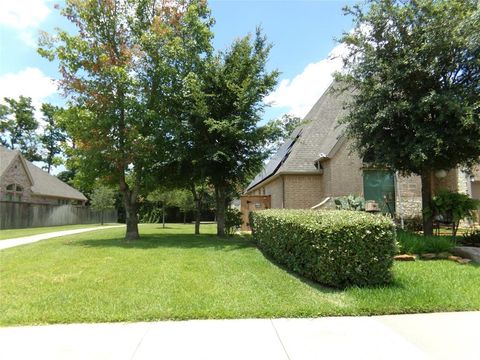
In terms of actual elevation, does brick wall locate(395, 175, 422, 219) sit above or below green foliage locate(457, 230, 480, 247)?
above

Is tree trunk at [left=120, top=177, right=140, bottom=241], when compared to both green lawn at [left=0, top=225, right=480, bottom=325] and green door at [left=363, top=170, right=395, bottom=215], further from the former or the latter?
green door at [left=363, top=170, right=395, bottom=215]

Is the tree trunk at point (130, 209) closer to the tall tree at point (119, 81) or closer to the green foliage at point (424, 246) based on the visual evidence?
the tall tree at point (119, 81)

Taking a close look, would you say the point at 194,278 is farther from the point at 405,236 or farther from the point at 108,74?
the point at 108,74

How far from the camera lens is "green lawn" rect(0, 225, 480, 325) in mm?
5590

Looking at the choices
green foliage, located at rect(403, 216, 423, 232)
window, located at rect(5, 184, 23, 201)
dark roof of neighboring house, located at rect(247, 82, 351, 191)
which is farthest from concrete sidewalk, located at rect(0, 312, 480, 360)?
window, located at rect(5, 184, 23, 201)

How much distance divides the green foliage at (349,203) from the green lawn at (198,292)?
20.7 ft

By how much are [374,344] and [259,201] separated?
762 inches

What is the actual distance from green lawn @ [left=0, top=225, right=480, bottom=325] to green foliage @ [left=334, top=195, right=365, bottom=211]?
6.31 meters

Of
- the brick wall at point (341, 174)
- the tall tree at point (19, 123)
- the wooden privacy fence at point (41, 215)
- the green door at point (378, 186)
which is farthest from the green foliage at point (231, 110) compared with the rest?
the tall tree at point (19, 123)

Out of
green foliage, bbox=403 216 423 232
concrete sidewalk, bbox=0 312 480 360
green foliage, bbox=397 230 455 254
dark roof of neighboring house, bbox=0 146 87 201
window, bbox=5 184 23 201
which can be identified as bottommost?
concrete sidewalk, bbox=0 312 480 360

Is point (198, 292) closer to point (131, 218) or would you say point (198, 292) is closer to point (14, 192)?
point (131, 218)

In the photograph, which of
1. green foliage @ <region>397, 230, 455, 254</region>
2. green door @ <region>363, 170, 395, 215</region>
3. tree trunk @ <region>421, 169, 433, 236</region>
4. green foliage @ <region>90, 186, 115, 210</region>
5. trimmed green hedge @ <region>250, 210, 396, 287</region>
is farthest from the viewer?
green foliage @ <region>90, 186, 115, 210</region>

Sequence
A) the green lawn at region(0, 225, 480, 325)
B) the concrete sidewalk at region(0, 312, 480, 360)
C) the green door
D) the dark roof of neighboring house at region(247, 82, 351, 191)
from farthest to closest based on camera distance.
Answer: the dark roof of neighboring house at region(247, 82, 351, 191)
the green door
the green lawn at region(0, 225, 480, 325)
the concrete sidewalk at region(0, 312, 480, 360)

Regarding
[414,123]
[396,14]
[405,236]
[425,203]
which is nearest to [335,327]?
[405,236]
